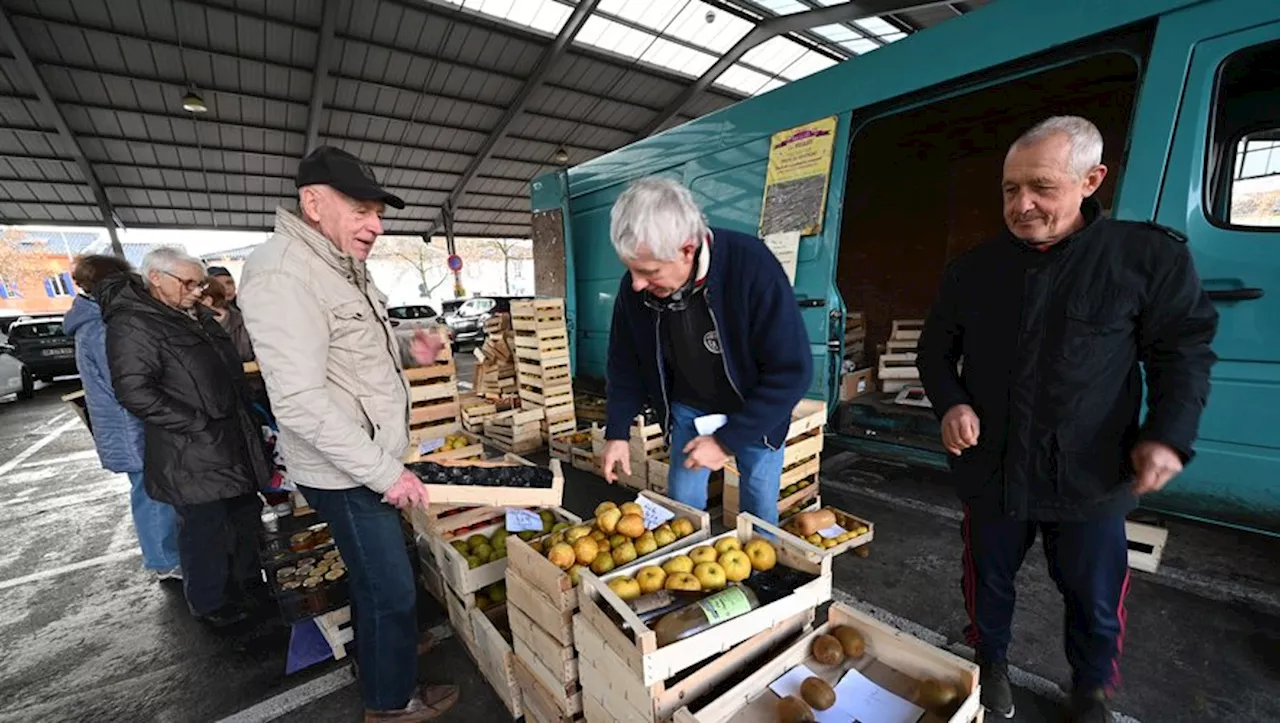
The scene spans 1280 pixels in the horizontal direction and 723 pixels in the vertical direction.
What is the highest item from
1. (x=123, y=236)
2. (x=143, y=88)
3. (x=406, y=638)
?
(x=143, y=88)

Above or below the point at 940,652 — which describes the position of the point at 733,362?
above

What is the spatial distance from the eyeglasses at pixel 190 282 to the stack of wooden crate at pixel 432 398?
1503 millimetres

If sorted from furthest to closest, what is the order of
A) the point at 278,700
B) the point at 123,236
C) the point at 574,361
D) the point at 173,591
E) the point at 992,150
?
1. the point at 123,236
2. the point at 574,361
3. the point at 992,150
4. the point at 173,591
5. the point at 278,700

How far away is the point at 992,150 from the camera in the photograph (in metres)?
5.40

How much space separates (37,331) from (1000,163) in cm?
1777

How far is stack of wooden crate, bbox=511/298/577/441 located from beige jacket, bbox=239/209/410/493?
3.61 metres

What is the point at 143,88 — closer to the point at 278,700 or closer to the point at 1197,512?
the point at 278,700

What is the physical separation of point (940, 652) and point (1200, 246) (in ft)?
7.80

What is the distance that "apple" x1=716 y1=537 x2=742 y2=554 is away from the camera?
1.73 m

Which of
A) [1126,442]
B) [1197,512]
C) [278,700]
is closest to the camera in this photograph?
[1126,442]

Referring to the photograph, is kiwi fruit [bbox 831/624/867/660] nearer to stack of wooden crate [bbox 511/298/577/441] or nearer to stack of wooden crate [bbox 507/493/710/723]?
stack of wooden crate [bbox 507/493/710/723]

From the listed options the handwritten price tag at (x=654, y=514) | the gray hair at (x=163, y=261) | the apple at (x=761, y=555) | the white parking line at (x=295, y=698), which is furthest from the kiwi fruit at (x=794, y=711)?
the gray hair at (x=163, y=261)

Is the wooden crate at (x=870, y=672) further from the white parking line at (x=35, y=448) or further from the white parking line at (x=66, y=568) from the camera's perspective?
the white parking line at (x=35, y=448)

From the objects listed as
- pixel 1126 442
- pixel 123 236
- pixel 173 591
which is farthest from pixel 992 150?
pixel 123 236
